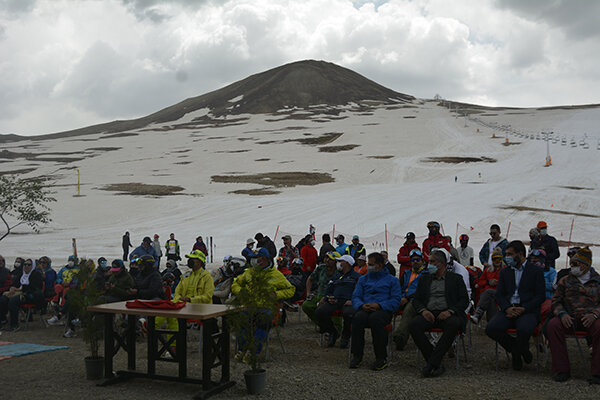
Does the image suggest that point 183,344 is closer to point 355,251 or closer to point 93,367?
point 93,367

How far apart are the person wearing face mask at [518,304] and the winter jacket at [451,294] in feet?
1.52

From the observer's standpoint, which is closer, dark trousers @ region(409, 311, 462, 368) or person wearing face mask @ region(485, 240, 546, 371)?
dark trousers @ region(409, 311, 462, 368)

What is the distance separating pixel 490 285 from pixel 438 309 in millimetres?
2327

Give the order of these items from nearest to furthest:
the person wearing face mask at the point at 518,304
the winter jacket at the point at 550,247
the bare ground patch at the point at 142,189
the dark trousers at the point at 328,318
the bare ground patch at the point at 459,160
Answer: the person wearing face mask at the point at 518,304 → the dark trousers at the point at 328,318 → the winter jacket at the point at 550,247 → the bare ground patch at the point at 142,189 → the bare ground patch at the point at 459,160

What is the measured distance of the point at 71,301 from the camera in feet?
21.8

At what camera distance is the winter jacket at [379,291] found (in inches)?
285

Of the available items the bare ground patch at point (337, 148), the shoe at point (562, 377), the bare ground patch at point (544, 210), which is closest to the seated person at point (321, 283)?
the shoe at point (562, 377)

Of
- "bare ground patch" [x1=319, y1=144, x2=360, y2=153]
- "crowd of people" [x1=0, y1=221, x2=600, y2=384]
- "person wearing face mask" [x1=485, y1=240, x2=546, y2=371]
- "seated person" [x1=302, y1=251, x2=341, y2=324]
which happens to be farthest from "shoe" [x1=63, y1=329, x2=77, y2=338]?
"bare ground patch" [x1=319, y1=144, x2=360, y2=153]

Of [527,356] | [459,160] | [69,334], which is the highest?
[459,160]

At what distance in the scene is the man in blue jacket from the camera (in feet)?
22.6

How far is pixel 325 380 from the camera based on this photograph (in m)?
6.13

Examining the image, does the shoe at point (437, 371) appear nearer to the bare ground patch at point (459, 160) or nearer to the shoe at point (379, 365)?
the shoe at point (379, 365)

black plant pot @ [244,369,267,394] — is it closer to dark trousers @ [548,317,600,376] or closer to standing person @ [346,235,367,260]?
dark trousers @ [548,317,600,376]

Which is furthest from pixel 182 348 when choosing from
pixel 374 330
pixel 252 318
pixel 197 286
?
pixel 374 330
